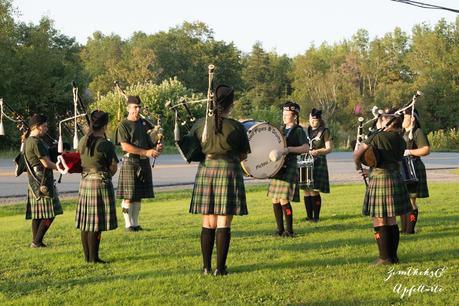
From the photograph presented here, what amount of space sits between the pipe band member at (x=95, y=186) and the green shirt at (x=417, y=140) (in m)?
3.39

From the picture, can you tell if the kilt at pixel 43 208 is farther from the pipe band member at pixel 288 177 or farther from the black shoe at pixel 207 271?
the pipe band member at pixel 288 177

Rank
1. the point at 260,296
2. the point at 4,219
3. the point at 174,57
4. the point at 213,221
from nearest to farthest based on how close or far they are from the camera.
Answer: the point at 260,296 < the point at 213,221 < the point at 4,219 < the point at 174,57

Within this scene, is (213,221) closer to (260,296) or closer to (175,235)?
(260,296)

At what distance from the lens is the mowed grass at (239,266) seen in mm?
4996

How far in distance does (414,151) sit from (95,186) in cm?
349

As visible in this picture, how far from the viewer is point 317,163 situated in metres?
9.26

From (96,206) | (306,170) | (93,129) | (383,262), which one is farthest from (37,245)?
(383,262)

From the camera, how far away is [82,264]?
6250mm

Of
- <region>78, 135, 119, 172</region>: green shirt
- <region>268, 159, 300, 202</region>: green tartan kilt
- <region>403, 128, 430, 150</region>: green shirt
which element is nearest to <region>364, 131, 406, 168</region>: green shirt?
<region>403, 128, 430, 150</region>: green shirt

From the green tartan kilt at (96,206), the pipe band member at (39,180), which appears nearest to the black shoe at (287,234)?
the green tartan kilt at (96,206)

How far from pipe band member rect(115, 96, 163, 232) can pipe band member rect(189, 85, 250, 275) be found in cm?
210

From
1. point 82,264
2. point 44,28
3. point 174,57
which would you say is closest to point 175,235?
point 82,264

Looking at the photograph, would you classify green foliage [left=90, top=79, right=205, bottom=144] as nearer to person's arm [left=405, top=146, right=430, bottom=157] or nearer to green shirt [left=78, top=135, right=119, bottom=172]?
person's arm [left=405, top=146, right=430, bottom=157]

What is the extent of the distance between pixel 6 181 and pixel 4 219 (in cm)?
676
